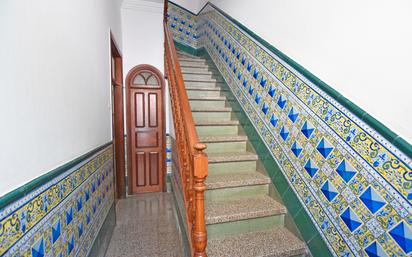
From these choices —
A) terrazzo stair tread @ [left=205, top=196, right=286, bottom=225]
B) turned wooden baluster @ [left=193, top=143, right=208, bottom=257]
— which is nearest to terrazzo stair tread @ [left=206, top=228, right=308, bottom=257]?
terrazzo stair tread @ [left=205, top=196, right=286, bottom=225]

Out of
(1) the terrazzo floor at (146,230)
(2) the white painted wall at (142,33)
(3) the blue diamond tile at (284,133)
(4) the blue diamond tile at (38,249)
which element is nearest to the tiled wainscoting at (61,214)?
(4) the blue diamond tile at (38,249)

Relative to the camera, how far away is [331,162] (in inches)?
51.9

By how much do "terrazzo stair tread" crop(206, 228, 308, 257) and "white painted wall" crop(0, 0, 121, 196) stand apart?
1184 mm

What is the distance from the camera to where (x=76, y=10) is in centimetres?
138

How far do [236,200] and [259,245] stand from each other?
0.43 m

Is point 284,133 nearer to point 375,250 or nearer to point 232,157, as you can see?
point 232,157

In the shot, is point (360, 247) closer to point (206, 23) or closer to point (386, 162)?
point (386, 162)

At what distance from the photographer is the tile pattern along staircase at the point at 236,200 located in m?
1.49

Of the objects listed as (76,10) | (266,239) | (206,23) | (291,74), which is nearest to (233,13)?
(206,23)

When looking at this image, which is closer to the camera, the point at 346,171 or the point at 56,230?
the point at 56,230

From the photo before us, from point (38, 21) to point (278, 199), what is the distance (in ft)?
6.53

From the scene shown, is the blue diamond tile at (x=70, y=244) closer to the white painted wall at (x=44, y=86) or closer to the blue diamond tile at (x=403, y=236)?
the white painted wall at (x=44, y=86)

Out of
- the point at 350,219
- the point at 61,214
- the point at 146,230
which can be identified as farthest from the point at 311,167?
the point at 146,230

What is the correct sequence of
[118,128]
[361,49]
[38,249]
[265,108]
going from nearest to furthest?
[38,249]
[361,49]
[265,108]
[118,128]
